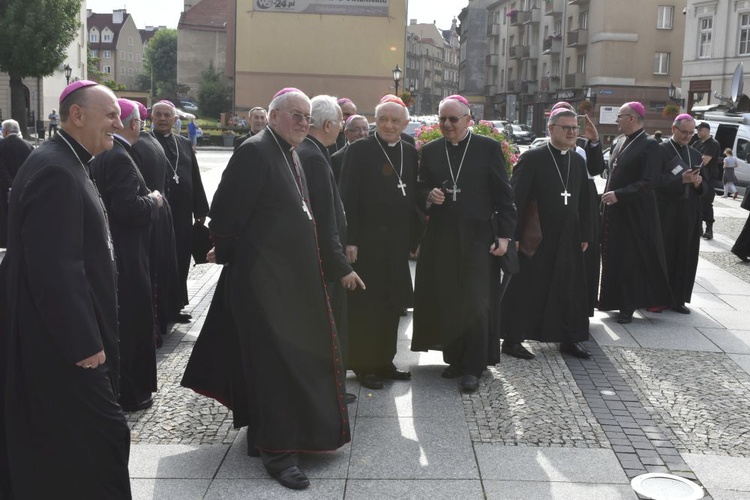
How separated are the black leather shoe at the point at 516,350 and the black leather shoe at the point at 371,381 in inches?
56.3

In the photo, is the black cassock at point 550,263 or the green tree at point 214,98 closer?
the black cassock at point 550,263

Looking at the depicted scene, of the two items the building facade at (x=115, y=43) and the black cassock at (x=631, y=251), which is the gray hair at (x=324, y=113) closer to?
the black cassock at (x=631, y=251)

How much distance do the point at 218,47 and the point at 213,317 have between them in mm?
85857

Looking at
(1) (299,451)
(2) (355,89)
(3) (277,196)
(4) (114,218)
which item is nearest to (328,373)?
(1) (299,451)

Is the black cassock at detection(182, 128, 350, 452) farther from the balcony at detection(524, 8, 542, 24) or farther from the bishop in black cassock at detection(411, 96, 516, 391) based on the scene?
the balcony at detection(524, 8, 542, 24)

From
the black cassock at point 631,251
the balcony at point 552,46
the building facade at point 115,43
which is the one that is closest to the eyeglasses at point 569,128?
the black cassock at point 631,251

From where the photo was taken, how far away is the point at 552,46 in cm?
6481

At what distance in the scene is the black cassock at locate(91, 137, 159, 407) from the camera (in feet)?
18.6

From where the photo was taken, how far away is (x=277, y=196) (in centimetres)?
454

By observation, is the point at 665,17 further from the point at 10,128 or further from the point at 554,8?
the point at 10,128

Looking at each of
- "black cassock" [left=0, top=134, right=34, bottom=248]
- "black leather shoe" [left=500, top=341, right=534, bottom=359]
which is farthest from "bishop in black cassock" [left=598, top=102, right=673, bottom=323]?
"black cassock" [left=0, top=134, right=34, bottom=248]

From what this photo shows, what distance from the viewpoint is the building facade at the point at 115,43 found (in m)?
118

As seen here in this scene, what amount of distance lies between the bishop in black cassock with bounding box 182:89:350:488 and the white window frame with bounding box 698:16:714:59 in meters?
39.5

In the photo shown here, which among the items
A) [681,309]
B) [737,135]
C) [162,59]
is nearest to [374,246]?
[681,309]
